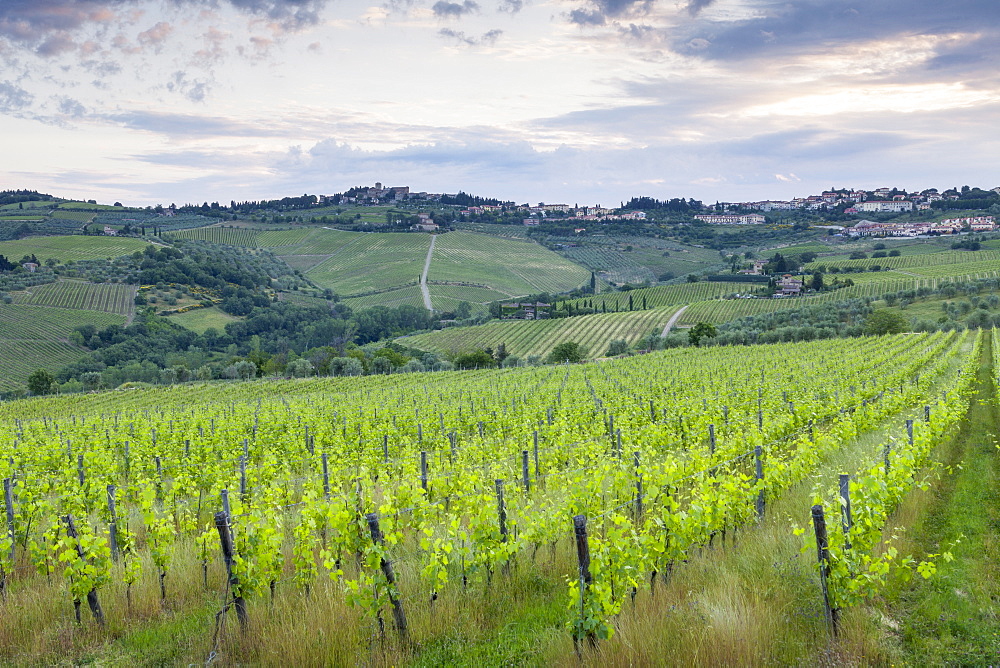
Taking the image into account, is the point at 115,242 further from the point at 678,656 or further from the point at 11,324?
the point at 678,656

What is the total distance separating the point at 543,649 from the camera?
6230mm

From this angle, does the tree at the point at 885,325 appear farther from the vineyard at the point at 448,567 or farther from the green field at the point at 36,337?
the green field at the point at 36,337

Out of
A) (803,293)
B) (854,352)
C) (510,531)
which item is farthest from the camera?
(803,293)

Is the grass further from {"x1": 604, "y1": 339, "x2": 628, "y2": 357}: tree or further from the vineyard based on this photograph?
{"x1": 604, "y1": 339, "x2": 628, "y2": 357}: tree

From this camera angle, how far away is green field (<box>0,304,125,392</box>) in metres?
Result: 78.1

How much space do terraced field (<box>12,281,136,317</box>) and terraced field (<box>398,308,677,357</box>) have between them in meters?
48.0

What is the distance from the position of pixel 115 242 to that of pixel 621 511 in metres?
161

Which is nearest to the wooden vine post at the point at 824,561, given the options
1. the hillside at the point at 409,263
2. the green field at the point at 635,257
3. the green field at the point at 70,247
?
the hillside at the point at 409,263

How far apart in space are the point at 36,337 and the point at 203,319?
2789 cm

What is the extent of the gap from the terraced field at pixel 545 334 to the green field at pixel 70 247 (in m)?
75.6

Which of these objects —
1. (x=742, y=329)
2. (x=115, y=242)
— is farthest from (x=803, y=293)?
(x=115, y=242)

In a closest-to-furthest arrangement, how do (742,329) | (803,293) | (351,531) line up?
(351,531), (742,329), (803,293)

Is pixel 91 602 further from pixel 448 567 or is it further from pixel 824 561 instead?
pixel 824 561

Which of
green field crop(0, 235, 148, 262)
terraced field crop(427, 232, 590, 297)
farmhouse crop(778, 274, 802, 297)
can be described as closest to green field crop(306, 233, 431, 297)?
terraced field crop(427, 232, 590, 297)
